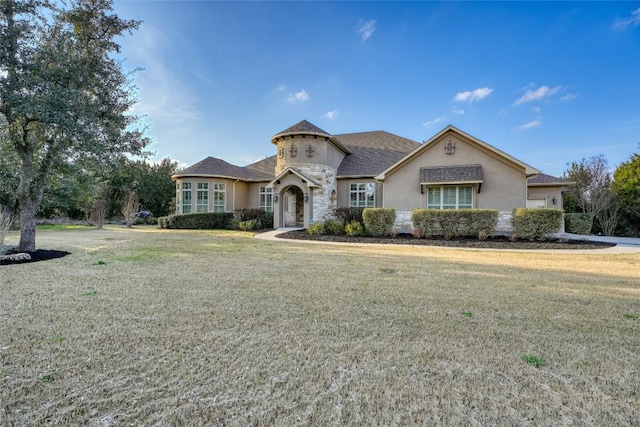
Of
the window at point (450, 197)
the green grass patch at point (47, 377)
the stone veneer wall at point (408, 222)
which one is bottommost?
the green grass patch at point (47, 377)

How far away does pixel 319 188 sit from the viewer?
19.7m

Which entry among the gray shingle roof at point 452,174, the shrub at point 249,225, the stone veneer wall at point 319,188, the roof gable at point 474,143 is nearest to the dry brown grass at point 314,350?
the gray shingle roof at point 452,174

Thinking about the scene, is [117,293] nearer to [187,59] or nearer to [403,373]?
[403,373]

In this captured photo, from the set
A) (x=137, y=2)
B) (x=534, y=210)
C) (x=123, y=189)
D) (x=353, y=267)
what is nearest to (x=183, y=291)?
(x=353, y=267)

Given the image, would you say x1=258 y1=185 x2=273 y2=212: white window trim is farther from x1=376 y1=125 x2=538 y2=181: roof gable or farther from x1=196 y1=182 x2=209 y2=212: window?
x1=376 y1=125 x2=538 y2=181: roof gable

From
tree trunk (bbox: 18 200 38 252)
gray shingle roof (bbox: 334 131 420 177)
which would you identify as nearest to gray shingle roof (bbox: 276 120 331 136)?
gray shingle roof (bbox: 334 131 420 177)

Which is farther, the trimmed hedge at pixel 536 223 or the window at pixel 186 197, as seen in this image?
the window at pixel 186 197

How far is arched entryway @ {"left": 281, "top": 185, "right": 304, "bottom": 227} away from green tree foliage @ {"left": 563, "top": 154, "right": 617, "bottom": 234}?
1823cm

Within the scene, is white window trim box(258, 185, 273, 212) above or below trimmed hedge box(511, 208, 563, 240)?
above

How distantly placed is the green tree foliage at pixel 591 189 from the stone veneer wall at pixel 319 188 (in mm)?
15974

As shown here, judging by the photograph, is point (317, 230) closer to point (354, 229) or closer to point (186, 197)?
point (354, 229)

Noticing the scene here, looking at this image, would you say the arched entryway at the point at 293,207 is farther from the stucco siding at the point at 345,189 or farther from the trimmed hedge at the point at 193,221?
the trimmed hedge at the point at 193,221

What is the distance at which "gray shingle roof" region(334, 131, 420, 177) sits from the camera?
21.4 m

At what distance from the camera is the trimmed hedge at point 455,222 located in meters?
13.7
